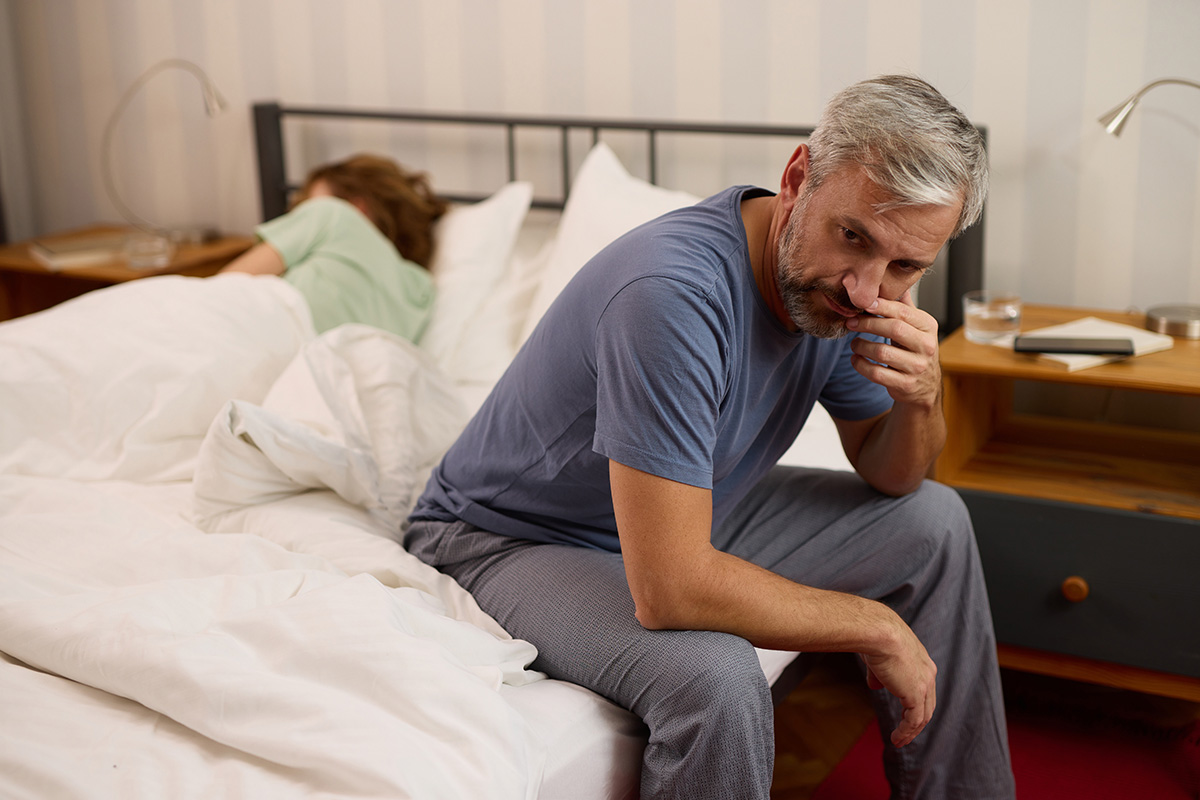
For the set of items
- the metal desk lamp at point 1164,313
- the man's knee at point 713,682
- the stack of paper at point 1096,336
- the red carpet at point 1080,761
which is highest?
the metal desk lamp at point 1164,313

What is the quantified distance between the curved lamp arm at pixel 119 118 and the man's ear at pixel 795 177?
2148 mm

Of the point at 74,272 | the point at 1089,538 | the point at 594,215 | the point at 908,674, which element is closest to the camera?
the point at 908,674

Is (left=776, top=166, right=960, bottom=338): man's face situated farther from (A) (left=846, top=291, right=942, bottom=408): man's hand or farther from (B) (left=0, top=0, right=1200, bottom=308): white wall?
(B) (left=0, top=0, right=1200, bottom=308): white wall

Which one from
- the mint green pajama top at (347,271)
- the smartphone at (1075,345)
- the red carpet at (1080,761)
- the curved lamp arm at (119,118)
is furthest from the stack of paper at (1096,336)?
the curved lamp arm at (119,118)

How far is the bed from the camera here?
0.89 meters

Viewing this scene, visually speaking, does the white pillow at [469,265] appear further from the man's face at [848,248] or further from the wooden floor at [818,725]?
the man's face at [848,248]

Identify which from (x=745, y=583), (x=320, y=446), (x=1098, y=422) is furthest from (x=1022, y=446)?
(x=320, y=446)

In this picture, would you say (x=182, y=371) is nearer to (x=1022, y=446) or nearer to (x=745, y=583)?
(x=745, y=583)

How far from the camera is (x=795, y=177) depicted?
1092mm

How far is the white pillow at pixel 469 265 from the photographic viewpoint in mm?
2217

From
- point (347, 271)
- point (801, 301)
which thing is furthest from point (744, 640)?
point (347, 271)

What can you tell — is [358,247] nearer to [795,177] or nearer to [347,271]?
[347,271]

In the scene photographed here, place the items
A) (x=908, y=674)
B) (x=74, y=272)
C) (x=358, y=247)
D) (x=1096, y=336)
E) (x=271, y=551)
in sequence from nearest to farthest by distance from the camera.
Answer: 1. (x=908, y=674)
2. (x=271, y=551)
3. (x=1096, y=336)
4. (x=358, y=247)
5. (x=74, y=272)

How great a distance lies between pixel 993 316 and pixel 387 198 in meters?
1.40
